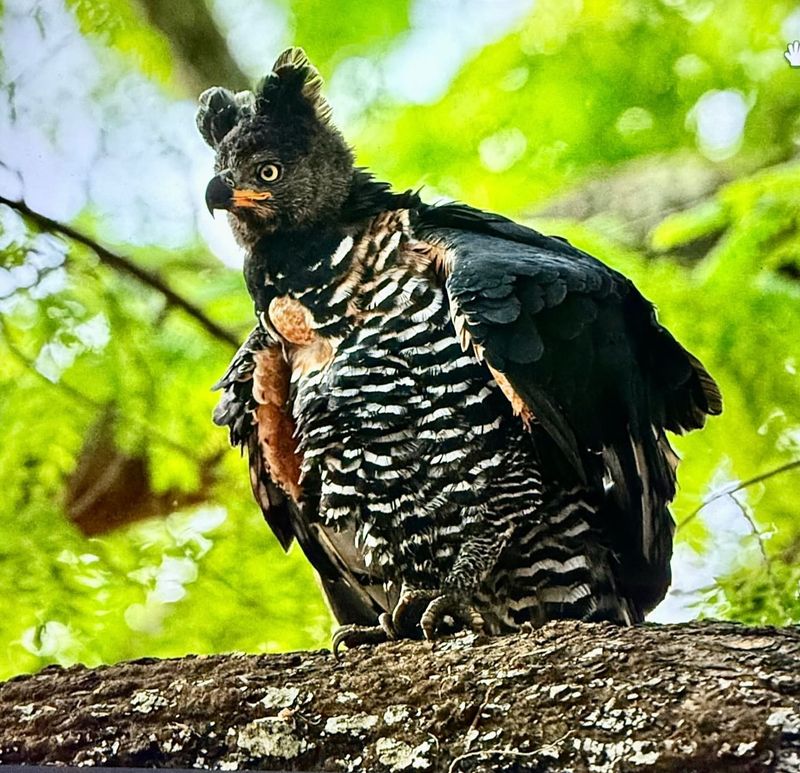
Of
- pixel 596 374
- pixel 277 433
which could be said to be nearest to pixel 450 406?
pixel 596 374

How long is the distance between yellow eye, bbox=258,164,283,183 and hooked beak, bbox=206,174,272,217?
0.03 meters

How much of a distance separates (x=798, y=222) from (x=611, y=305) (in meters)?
0.35

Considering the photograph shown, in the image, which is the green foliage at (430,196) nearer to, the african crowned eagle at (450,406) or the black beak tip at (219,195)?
the african crowned eagle at (450,406)

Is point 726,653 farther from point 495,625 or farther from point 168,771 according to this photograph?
point 168,771

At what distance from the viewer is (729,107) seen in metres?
1.73

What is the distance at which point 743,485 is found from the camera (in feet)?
5.49

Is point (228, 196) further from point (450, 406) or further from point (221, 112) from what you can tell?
point (450, 406)

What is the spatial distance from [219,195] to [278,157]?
0.13m

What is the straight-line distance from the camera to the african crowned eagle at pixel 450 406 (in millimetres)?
1624

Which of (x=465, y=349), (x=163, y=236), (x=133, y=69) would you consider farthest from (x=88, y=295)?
(x=465, y=349)

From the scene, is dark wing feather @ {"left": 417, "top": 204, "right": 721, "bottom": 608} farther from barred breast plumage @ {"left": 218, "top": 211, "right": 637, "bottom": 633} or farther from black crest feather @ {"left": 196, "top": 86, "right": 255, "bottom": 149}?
black crest feather @ {"left": 196, "top": 86, "right": 255, "bottom": 149}

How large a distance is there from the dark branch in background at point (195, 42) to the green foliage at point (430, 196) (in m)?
0.03

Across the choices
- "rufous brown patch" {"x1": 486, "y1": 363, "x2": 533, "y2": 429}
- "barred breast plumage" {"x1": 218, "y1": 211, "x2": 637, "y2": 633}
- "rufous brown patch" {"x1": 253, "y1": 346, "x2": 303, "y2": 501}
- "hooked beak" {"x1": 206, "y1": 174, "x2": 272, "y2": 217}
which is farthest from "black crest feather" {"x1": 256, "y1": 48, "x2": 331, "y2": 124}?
"rufous brown patch" {"x1": 486, "y1": 363, "x2": 533, "y2": 429}

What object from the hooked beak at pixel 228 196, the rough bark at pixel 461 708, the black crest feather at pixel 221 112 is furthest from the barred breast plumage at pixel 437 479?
the black crest feather at pixel 221 112
